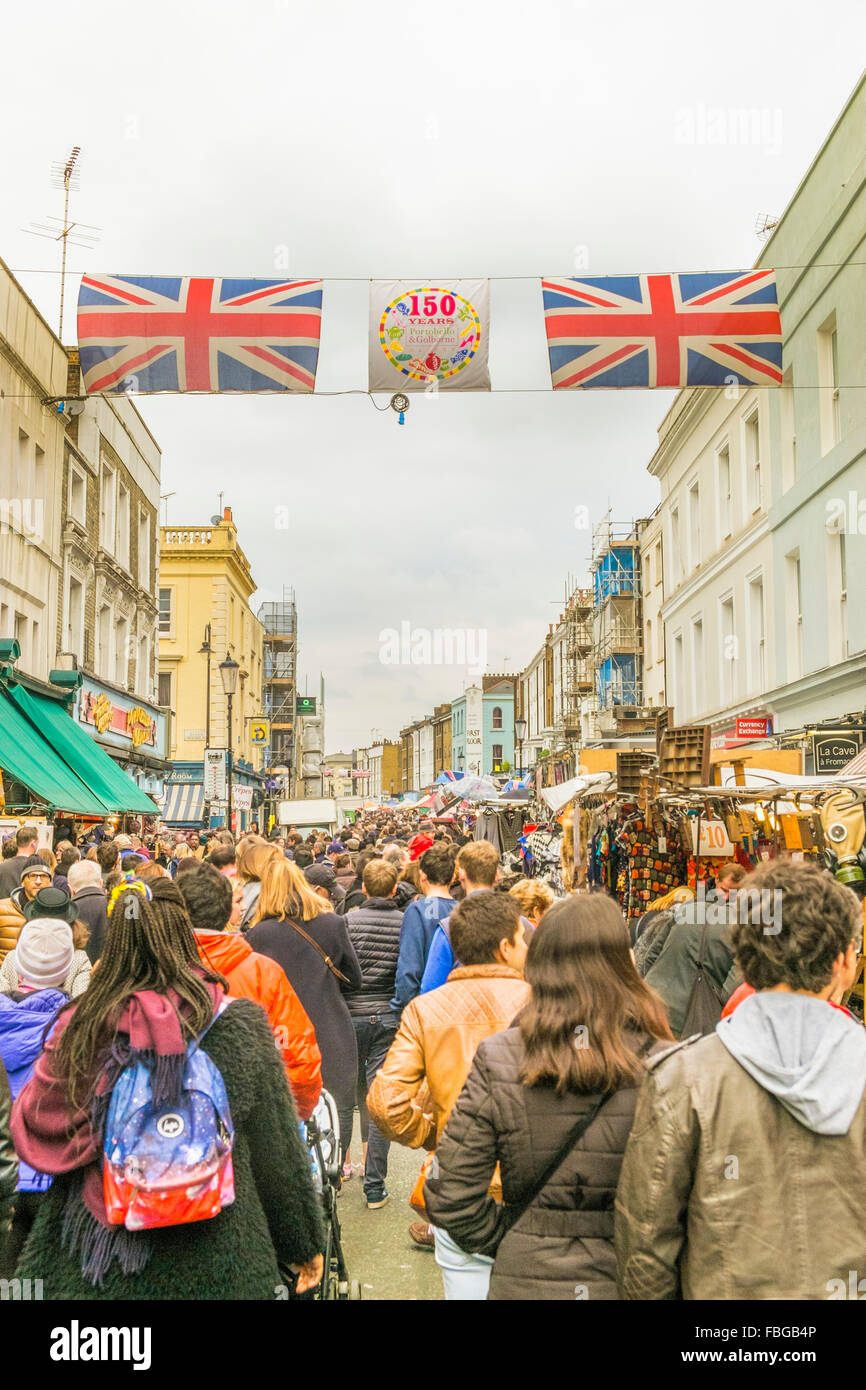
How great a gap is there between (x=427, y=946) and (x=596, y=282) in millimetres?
10081

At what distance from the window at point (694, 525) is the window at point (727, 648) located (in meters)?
2.41

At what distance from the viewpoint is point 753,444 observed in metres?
21.0

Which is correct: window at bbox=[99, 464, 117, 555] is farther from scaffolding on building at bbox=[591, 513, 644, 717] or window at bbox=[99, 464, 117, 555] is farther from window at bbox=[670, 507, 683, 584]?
scaffolding on building at bbox=[591, 513, 644, 717]

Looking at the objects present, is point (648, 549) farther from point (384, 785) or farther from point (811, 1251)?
point (384, 785)

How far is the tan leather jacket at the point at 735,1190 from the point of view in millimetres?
2424

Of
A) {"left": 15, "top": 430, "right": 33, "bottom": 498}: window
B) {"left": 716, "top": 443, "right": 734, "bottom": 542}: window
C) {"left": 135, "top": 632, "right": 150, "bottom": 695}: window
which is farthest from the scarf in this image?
{"left": 135, "top": 632, "right": 150, "bottom": 695}: window

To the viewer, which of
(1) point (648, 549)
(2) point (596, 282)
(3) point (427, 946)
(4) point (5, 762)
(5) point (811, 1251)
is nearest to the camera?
(5) point (811, 1251)

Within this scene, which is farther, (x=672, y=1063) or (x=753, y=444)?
(x=753, y=444)

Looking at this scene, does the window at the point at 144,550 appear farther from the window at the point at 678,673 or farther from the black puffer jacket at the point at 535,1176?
the black puffer jacket at the point at 535,1176

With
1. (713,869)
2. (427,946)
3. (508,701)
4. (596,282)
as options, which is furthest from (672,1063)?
(508,701)

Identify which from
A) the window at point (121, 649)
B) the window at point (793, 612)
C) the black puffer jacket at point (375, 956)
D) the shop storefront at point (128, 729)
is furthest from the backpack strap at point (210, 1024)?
the window at point (121, 649)

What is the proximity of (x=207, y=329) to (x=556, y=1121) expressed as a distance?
42.1ft

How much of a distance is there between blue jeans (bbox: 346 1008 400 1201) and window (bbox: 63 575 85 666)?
17.1 m

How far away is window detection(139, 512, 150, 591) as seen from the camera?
30250 mm
